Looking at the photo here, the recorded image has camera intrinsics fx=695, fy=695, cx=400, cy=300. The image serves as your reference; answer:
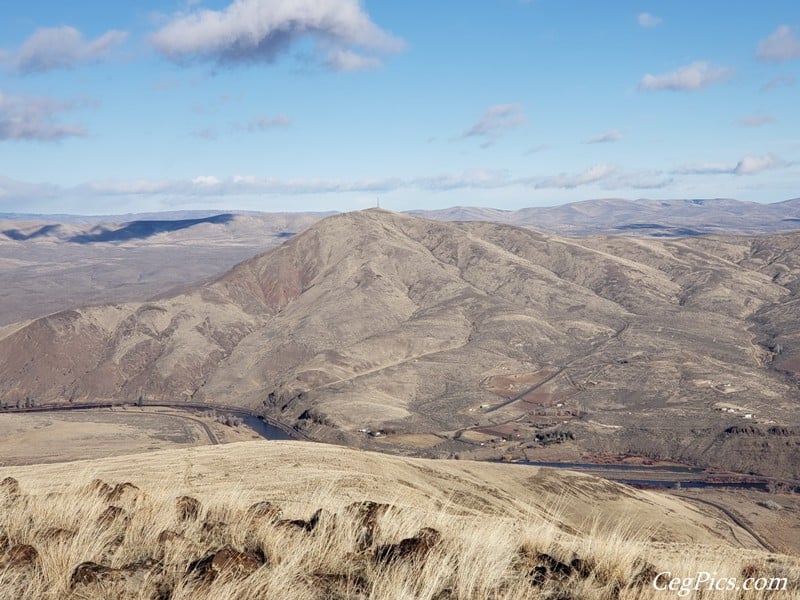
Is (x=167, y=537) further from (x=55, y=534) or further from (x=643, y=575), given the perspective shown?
(x=643, y=575)

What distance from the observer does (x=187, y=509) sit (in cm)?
1233

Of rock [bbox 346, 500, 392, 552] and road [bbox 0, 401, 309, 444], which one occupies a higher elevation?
rock [bbox 346, 500, 392, 552]

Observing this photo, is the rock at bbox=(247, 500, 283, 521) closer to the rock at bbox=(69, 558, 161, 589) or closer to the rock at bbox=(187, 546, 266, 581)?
the rock at bbox=(187, 546, 266, 581)

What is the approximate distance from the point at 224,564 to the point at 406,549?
7.95ft

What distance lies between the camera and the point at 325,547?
9656 mm

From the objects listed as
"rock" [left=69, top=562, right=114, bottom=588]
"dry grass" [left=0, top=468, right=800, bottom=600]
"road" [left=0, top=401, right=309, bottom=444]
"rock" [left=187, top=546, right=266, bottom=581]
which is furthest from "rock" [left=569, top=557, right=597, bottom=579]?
"road" [left=0, top=401, right=309, bottom=444]

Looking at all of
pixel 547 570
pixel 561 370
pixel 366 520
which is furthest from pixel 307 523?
pixel 561 370

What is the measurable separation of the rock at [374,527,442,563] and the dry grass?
0.02 metres

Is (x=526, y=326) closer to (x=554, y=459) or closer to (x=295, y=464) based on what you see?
(x=554, y=459)

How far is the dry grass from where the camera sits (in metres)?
8.02

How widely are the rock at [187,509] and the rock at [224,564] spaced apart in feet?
9.96

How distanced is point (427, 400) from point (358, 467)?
84.7m

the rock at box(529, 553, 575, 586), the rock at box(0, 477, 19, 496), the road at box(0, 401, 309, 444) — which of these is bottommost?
the road at box(0, 401, 309, 444)

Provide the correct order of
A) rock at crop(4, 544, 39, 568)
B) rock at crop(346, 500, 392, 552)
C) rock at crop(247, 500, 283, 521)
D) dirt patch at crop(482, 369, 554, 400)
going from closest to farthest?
rock at crop(4, 544, 39, 568) < rock at crop(346, 500, 392, 552) < rock at crop(247, 500, 283, 521) < dirt patch at crop(482, 369, 554, 400)
